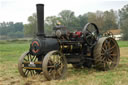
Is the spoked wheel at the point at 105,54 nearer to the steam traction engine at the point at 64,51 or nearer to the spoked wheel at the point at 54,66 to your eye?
the steam traction engine at the point at 64,51

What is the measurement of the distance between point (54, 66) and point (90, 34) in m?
2.76

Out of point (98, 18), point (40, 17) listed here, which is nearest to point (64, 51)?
point (40, 17)

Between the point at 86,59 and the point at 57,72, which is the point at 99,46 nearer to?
the point at 86,59

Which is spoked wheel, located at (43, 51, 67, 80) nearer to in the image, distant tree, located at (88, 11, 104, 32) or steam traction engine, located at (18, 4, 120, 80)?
steam traction engine, located at (18, 4, 120, 80)

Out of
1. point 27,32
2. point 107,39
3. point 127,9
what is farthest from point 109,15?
point 107,39

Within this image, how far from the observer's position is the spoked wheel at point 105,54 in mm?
8766

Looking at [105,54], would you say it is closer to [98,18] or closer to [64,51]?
[64,51]

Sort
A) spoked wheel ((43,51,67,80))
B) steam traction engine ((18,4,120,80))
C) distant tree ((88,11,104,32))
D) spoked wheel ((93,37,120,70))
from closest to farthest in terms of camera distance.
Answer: spoked wheel ((43,51,67,80)) → steam traction engine ((18,4,120,80)) → spoked wheel ((93,37,120,70)) → distant tree ((88,11,104,32))

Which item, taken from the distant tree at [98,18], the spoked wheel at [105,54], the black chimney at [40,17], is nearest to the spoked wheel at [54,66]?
the black chimney at [40,17]

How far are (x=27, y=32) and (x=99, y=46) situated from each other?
58847 mm

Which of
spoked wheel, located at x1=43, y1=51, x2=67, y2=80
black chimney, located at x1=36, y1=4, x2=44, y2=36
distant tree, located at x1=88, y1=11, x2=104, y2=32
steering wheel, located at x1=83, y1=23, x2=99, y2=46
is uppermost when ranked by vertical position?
distant tree, located at x1=88, y1=11, x2=104, y2=32

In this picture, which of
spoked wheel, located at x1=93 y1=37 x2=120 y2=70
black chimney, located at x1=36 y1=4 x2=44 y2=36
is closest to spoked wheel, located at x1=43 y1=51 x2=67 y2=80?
black chimney, located at x1=36 y1=4 x2=44 y2=36

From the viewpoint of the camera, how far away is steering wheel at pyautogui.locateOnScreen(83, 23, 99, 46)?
8.61 meters

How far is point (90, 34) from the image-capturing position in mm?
8898
